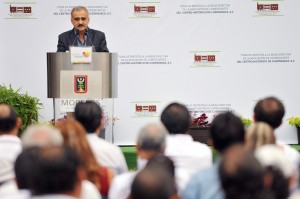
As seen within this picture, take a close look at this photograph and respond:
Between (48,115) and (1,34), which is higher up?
(1,34)

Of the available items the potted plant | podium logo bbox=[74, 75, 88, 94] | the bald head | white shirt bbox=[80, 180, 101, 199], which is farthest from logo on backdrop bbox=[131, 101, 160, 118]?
white shirt bbox=[80, 180, 101, 199]

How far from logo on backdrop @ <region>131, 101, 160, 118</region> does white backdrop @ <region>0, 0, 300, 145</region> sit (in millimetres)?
14

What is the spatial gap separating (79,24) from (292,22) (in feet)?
11.4

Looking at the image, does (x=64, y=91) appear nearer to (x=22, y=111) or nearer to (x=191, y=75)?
(x=22, y=111)

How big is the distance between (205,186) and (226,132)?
0.57 metres

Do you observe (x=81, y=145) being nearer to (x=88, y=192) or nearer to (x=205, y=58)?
(x=88, y=192)

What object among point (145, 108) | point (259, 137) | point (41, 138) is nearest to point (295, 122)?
point (145, 108)

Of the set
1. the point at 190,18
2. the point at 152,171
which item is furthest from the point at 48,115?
the point at 152,171

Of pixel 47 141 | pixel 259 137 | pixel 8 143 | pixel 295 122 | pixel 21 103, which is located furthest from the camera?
pixel 295 122

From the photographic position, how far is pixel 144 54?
365 inches

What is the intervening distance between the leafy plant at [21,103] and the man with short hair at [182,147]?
13.1 feet

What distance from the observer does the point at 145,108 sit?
30.4ft

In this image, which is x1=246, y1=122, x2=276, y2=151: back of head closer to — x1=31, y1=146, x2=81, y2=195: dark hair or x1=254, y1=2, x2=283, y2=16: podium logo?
x1=31, y1=146, x2=81, y2=195: dark hair

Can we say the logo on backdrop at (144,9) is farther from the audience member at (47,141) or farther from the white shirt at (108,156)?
the audience member at (47,141)
